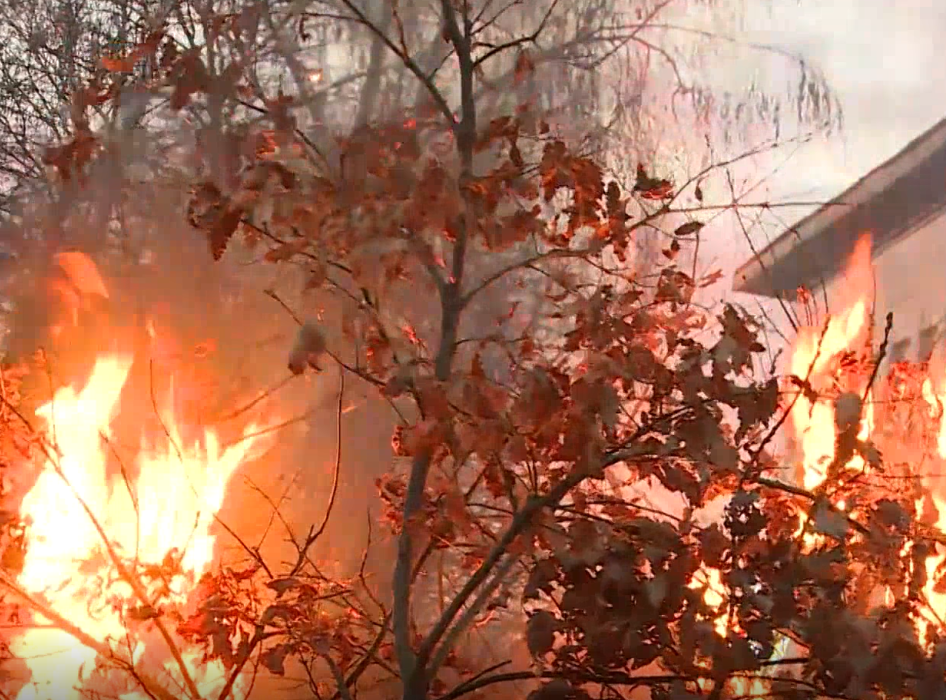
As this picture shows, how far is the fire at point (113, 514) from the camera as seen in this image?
1.56 metres

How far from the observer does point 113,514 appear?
5.22ft

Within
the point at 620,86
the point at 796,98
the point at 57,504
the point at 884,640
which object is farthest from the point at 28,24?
the point at 884,640

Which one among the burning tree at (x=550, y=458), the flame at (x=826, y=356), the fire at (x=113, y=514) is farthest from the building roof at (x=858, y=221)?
the fire at (x=113, y=514)

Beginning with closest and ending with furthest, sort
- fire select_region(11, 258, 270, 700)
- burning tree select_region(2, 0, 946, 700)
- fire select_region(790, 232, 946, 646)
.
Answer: burning tree select_region(2, 0, 946, 700) < fire select_region(11, 258, 270, 700) < fire select_region(790, 232, 946, 646)

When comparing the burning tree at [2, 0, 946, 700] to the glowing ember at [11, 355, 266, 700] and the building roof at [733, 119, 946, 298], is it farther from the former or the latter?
the building roof at [733, 119, 946, 298]

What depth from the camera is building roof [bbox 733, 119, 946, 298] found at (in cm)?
173

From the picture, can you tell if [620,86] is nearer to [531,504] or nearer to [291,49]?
[291,49]

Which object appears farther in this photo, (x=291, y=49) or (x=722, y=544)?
(x=291, y=49)

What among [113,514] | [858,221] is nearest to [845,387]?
[858,221]

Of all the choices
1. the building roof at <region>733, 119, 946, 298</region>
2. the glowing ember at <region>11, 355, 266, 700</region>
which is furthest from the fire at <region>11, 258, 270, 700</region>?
the building roof at <region>733, 119, 946, 298</region>

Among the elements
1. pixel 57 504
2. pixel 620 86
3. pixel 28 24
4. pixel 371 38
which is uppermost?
pixel 28 24

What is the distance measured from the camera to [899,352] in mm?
1854

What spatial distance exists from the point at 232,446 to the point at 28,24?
1.00 meters

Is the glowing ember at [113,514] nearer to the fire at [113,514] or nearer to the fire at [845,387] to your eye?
the fire at [113,514]
